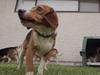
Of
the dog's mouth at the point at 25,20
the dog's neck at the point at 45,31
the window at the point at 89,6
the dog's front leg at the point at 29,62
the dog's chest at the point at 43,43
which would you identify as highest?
the window at the point at 89,6

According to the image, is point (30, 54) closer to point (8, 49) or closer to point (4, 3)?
point (8, 49)

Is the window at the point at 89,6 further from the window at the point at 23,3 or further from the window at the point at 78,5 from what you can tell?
the window at the point at 23,3

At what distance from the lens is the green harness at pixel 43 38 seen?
5.79 metres

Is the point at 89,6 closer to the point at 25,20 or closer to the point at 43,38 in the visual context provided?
the point at 43,38

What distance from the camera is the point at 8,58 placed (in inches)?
670

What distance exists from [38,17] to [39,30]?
303 millimetres

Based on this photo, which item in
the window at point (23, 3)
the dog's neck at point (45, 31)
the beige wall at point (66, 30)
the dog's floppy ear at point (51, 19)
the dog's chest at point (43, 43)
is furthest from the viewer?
the window at point (23, 3)

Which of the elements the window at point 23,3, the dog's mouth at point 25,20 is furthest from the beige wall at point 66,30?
the dog's mouth at point 25,20

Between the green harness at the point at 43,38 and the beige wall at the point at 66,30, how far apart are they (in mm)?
11747

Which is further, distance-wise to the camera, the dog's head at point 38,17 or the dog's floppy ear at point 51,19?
the dog's floppy ear at point 51,19

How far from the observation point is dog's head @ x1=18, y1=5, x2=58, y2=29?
5414mm

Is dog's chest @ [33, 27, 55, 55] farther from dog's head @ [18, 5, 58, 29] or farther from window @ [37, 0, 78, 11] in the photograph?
window @ [37, 0, 78, 11]

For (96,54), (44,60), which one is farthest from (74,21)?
(44,60)

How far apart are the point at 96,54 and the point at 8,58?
12.0 feet
